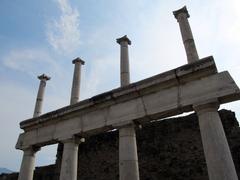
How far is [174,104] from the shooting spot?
621 centimetres

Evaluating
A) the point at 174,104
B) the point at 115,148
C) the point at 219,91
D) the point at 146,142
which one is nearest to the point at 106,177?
the point at 115,148

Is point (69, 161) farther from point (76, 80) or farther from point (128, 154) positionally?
point (76, 80)

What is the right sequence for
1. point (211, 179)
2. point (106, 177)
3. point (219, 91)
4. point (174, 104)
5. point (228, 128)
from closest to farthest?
point (211, 179) → point (219, 91) → point (174, 104) → point (228, 128) → point (106, 177)

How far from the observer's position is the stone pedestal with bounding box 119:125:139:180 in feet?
20.6

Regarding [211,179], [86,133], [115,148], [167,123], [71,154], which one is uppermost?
[167,123]

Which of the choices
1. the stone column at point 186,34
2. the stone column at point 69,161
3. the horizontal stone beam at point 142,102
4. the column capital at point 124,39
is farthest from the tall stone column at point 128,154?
the column capital at point 124,39

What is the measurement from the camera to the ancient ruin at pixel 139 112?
18.1 ft

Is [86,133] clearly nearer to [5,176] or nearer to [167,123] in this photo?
[167,123]

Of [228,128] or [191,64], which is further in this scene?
[228,128]

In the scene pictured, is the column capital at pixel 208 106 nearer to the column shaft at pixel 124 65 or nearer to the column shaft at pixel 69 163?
the column shaft at pixel 124 65

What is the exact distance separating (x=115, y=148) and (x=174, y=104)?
1013 cm

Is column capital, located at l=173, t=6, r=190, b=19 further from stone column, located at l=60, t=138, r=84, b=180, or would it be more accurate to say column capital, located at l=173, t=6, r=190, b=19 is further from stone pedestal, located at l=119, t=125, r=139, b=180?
stone column, located at l=60, t=138, r=84, b=180

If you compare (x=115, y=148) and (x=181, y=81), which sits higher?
(x=115, y=148)

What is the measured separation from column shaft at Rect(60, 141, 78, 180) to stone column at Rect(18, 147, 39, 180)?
1.74m
